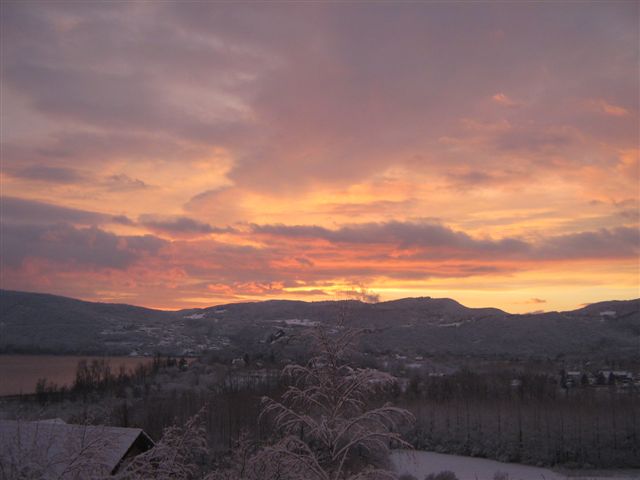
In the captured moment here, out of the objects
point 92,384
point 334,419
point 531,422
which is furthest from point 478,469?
point 92,384

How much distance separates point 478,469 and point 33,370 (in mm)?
75841

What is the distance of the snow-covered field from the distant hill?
4643cm

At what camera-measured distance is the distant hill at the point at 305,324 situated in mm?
117688

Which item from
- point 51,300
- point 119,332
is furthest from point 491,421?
point 51,300

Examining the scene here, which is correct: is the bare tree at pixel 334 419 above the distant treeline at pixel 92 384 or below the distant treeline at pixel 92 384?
above

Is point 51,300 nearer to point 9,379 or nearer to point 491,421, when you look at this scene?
point 9,379

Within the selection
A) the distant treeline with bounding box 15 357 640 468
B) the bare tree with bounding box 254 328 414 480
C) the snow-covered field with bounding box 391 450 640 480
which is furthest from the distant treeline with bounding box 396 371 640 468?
the bare tree with bounding box 254 328 414 480

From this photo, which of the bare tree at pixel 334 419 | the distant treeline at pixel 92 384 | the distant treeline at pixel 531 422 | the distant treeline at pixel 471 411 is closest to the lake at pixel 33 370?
the distant treeline at pixel 92 384

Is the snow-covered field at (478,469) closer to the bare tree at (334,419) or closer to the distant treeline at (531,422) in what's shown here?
the distant treeline at (531,422)

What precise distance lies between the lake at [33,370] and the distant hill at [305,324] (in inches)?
277

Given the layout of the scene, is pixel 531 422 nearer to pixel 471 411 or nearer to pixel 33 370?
pixel 471 411

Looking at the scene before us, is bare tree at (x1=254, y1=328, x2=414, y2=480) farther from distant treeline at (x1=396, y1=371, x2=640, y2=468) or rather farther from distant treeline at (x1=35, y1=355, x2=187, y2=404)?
distant treeline at (x1=35, y1=355, x2=187, y2=404)

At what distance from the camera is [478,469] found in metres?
45.5

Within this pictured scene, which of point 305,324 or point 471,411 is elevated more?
point 305,324
